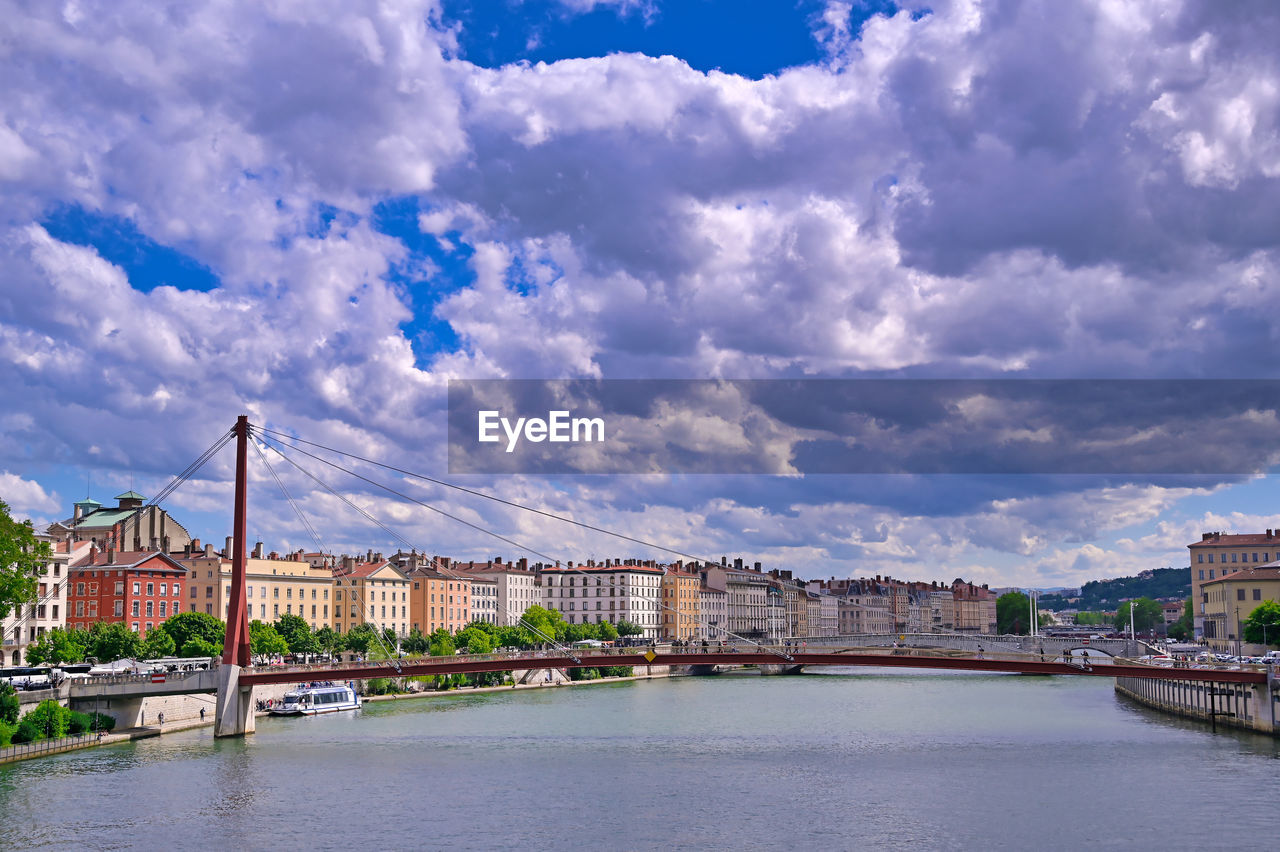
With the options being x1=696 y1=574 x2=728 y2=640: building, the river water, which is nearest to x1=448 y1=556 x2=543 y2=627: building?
x1=696 y1=574 x2=728 y2=640: building

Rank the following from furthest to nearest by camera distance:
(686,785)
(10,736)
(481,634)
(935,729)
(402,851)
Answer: (481,634) → (935,729) → (10,736) → (686,785) → (402,851)

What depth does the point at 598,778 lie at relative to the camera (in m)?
37.7

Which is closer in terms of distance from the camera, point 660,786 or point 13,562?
point 660,786

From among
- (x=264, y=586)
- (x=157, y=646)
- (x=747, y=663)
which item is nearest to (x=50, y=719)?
(x=747, y=663)

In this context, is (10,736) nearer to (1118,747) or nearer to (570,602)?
(1118,747)

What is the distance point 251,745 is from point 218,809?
1323 centimetres

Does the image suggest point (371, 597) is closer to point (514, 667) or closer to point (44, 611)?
point (44, 611)

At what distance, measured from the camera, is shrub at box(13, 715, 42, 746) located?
133 ft

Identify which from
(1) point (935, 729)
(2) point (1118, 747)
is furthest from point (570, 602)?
(2) point (1118, 747)

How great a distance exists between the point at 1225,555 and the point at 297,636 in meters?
83.9

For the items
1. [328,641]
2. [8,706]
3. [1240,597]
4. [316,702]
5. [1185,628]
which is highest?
[1240,597]

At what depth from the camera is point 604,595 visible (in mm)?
140125

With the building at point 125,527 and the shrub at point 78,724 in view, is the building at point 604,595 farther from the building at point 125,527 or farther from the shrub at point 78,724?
the shrub at point 78,724

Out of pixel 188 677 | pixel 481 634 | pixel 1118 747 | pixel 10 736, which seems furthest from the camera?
pixel 481 634
